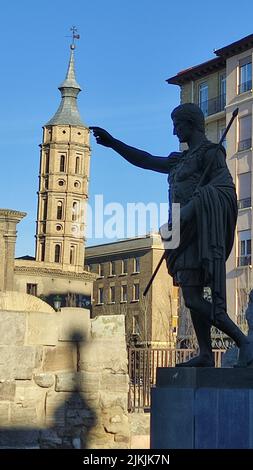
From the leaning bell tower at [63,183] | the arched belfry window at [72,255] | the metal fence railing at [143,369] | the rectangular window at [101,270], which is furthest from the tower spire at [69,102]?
the metal fence railing at [143,369]

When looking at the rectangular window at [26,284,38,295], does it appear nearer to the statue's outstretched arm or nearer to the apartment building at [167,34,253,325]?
the apartment building at [167,34,253,325]

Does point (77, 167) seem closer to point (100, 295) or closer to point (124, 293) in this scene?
point (100, 295)

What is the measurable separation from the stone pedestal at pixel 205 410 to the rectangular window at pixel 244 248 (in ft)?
129

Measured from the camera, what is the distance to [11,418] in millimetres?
9258

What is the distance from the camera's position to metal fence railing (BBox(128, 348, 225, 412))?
1241cm

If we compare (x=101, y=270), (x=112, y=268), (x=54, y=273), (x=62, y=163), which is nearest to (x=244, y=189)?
(x=112, y=268)

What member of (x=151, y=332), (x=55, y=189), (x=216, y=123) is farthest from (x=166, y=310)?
(x=55, y=189)

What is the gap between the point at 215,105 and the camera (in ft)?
167

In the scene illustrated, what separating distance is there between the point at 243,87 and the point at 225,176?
43.0m

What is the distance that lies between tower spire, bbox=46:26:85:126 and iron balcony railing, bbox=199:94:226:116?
7003cm

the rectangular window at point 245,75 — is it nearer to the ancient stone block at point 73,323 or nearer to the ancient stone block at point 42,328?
the ancient stone block at point 73,323

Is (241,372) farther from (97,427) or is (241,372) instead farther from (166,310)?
(166,310)

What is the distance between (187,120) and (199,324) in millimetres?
1581

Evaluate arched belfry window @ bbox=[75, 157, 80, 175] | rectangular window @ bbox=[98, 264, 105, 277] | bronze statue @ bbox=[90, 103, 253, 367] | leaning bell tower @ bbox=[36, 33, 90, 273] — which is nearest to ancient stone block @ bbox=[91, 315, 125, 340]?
bronze statue @ bbox=[90, 103, 253, 367]
